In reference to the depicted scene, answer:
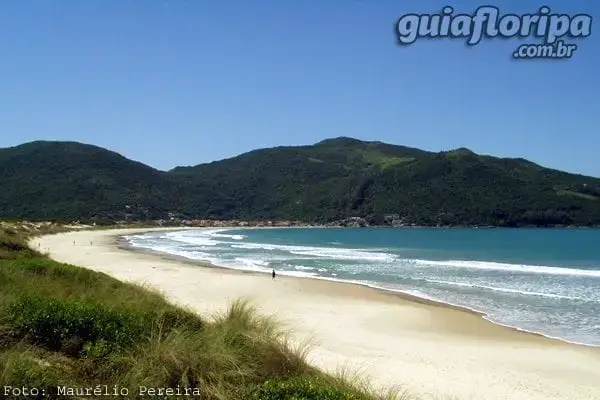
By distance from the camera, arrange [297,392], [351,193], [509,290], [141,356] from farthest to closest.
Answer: [351,193]
[509,290]
[141,356]
[297,392]

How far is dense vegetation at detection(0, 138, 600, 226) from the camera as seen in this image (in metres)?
129

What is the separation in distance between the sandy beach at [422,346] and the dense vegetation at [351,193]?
110m

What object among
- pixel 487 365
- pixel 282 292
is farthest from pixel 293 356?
pixel 282 292

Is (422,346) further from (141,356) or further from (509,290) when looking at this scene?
(509,290)

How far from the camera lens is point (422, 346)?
12.2 meters

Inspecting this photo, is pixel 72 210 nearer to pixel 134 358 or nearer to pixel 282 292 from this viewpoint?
pixel 282 292

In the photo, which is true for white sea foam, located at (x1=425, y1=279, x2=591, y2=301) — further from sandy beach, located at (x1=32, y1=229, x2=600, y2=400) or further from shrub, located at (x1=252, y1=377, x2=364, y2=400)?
shrub, located at (x1=252, y1=377, x2=364, y2=400)

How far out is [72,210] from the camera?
120 metres

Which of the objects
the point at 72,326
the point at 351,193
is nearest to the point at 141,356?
the point at 72,326

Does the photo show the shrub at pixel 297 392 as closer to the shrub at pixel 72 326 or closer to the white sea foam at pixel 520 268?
the shrub at pixel 72 326

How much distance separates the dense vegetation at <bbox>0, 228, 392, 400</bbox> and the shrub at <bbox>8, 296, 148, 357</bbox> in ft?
0.03

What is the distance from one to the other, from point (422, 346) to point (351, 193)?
16226 centimetres

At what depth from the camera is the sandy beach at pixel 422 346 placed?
9.02 meters

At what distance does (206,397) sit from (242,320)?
271 cm
